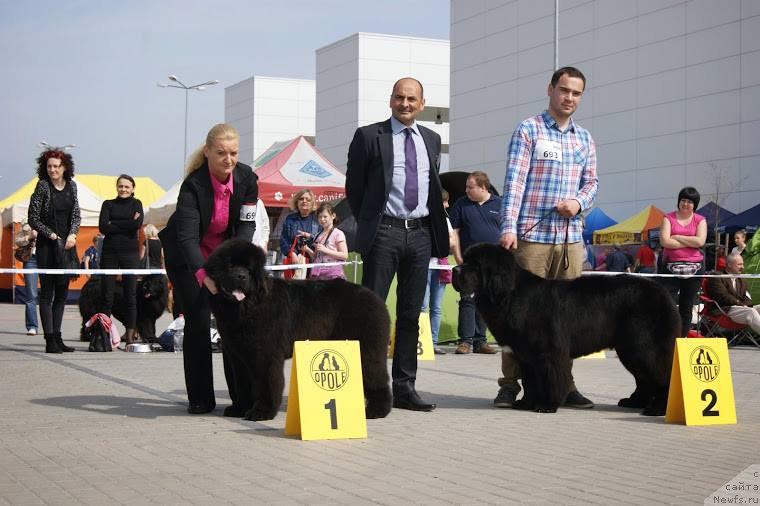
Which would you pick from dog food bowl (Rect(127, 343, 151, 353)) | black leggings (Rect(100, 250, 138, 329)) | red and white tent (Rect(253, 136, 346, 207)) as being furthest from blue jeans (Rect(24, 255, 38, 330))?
red and white tent (Rect(253, 136, 346, 207))

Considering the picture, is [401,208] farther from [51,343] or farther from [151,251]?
[151,251]

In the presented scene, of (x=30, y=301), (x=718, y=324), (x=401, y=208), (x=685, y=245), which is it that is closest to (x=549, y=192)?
(x=401, y=208)

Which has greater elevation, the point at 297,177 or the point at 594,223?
the point at 297,177

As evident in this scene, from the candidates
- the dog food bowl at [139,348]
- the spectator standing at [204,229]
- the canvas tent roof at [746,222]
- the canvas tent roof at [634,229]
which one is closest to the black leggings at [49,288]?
the dog food bowl at [139,348]

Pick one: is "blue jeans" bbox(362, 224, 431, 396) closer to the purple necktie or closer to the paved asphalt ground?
the purple necktie

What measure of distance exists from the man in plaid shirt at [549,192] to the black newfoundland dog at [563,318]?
1.43ft

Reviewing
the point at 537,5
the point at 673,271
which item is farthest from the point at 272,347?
the point at 537,5

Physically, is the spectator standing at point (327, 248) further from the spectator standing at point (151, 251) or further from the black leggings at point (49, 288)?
the spectator standing at point (151, 251)

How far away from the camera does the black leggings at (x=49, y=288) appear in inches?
431

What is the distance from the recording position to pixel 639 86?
40.6 metres

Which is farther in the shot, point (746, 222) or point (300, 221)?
point (746, 222)

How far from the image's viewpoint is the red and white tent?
2170 cm

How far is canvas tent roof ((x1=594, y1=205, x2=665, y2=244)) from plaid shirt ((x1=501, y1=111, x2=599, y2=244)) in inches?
765

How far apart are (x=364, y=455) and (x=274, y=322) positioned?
129cm
